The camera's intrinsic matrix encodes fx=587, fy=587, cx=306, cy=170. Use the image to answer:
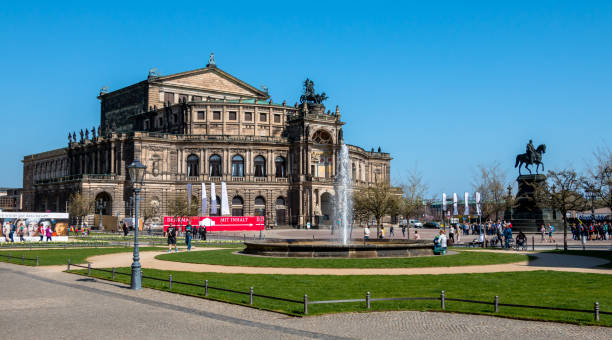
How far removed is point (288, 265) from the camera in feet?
94.0

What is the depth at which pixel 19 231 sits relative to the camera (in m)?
49.5

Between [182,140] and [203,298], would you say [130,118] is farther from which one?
[203,298]

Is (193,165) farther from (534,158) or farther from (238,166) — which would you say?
(534,158)

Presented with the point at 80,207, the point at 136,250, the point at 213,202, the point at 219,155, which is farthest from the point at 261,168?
the point at 136,250

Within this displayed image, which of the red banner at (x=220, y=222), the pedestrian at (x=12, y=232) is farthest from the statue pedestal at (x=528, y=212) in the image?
the pedestrian at (x=12, y=232)

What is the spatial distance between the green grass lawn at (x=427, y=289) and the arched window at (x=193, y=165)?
204 ft

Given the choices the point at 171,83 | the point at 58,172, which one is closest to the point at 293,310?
the point at 171,83

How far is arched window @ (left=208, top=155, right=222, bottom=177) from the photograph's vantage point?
88.4 metres

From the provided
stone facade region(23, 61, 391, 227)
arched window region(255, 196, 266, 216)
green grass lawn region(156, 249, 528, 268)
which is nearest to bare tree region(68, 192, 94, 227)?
stone facade region(23, 61, 391, 227)

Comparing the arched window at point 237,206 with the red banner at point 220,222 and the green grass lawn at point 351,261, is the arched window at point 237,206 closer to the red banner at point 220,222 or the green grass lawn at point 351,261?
the red banner at point 220,222

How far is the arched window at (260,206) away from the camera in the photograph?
8825 cm

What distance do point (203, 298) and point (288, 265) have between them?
1021cm

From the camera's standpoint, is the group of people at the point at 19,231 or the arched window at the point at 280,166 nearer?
the group of people at the point at 19,231

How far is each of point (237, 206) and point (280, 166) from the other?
973 cm
